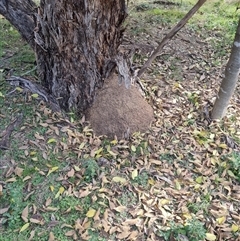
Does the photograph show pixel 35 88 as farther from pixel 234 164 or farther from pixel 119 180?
pixel 234 164

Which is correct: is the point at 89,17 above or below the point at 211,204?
above

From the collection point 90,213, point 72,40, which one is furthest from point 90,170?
point 72,40

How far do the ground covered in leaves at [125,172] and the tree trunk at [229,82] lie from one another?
0.45 feet

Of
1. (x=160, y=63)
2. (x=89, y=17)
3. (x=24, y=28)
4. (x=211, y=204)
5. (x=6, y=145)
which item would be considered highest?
(x=89, y=17)

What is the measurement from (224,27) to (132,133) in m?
3.00

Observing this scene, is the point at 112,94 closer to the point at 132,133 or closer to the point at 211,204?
the point at 132,133

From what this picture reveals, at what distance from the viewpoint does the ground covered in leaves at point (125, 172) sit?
273 cm

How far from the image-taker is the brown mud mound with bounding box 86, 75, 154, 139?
3.34 m

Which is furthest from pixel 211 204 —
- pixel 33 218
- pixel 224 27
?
pixel 224 27

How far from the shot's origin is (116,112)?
3354mm

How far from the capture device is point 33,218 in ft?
8.91


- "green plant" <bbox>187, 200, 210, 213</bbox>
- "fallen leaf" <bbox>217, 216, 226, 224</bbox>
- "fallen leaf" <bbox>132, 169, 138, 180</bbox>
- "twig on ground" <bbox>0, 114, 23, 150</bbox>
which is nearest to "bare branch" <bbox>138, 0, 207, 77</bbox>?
"fallen leaf" <bbox>132, 169, 138, 180</bbox>

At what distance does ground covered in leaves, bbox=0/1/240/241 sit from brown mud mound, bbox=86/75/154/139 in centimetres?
9

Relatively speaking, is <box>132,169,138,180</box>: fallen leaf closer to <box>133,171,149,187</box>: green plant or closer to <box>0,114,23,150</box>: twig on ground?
<box>133,171,149,187</box>: green plant
